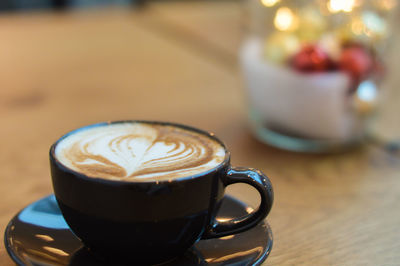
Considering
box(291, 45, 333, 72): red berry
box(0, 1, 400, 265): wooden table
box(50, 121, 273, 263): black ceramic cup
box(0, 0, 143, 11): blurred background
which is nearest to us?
box(50, 121, 273, 263): black ceramic cup

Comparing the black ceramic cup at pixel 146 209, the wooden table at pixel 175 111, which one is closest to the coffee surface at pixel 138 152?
the black ceramic cup at pixel 146 209

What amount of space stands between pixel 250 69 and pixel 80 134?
0.43 meters

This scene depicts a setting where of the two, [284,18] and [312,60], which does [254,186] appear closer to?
[312,60]

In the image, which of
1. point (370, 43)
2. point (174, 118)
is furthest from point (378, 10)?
point (174, 118)

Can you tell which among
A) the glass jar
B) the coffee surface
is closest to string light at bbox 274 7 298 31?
the glass jar

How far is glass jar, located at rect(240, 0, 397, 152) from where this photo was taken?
31.6 inches

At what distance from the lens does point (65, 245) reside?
47cm

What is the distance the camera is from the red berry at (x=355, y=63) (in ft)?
2.63

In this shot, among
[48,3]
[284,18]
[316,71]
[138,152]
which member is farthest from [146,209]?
[48,3]

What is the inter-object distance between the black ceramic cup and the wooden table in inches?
3.7

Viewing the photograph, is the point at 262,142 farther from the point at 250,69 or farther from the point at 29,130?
the point at 29,130

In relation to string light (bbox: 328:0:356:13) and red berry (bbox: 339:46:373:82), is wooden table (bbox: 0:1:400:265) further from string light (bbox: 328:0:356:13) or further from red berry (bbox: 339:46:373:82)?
string light (bbox: 328:0:356:13)

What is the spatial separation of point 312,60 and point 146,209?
469mm

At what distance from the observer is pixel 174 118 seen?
0.91 m
